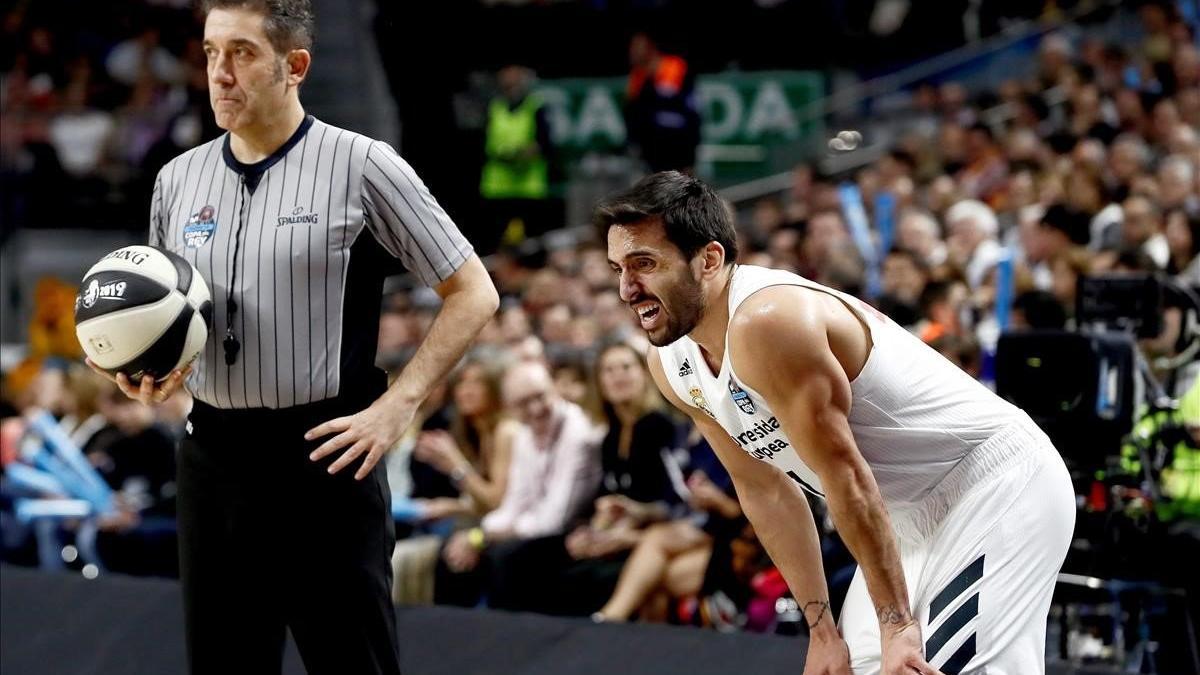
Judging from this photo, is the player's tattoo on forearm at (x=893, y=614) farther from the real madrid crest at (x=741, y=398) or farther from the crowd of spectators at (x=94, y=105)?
the crowd of spectators at (x=94, y=105)

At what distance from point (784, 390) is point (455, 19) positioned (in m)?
12.3

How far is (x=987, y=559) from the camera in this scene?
3371 mm

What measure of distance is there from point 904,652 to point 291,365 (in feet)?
4.97

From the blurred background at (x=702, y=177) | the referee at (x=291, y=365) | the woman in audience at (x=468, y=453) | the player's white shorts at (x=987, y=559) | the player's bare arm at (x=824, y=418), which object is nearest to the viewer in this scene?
the player's bare arm at (x=824, y=418)

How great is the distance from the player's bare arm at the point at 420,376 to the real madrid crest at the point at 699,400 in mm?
540

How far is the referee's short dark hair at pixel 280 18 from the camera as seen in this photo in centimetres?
364

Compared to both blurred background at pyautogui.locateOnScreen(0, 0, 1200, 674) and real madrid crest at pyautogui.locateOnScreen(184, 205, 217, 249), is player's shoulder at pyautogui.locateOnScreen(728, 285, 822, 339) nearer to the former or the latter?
real madrid crest at pyautogui.locateOnScreen(184, 205, 217, 249)

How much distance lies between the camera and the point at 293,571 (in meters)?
3.68

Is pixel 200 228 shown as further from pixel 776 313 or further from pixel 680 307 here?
pixel 776 313

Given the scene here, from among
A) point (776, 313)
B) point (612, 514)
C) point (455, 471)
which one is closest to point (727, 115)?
point (455, 471)

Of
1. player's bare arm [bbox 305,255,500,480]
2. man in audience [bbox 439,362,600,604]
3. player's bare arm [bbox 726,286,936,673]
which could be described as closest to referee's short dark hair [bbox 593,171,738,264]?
player's bare arm [bbox 726,286,936,673]

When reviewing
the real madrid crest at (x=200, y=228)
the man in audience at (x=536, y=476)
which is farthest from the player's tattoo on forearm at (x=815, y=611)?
the man in audience at (x=536, y=476)

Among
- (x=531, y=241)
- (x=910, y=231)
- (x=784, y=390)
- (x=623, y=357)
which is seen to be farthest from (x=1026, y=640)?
(x=531, y=241)

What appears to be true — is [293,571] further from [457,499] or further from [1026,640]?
[457,499]
